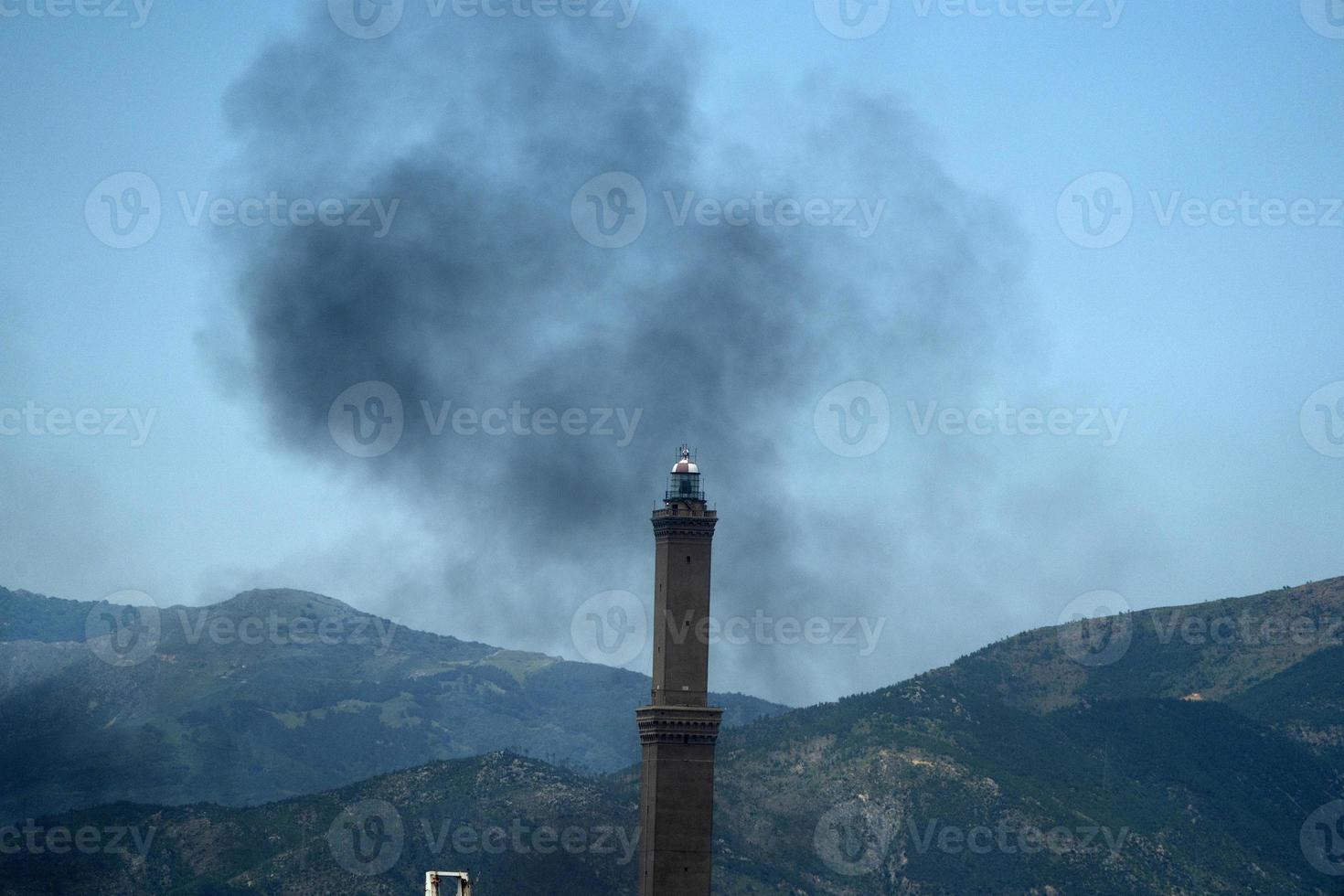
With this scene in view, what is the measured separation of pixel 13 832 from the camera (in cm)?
19150

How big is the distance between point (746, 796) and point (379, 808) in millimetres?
37570

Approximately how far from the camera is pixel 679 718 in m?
113

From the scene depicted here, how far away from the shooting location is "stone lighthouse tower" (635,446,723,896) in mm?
111750

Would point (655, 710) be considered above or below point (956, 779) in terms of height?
below

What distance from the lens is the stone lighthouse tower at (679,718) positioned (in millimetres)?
111750

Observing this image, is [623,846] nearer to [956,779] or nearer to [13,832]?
[956,779]

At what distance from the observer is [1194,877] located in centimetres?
19138

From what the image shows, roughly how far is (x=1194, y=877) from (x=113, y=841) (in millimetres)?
107523

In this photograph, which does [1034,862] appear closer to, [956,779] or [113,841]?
[956,779]

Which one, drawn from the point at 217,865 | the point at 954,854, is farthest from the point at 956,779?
the point at 217,865

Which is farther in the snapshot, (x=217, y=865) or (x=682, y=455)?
(x=217, y=865)

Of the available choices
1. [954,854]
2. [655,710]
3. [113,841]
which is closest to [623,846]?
[954,854]

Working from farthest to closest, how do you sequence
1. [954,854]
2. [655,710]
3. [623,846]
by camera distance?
[954,854], [623,846], [655,710]

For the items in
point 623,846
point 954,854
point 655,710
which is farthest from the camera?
point 954,854
